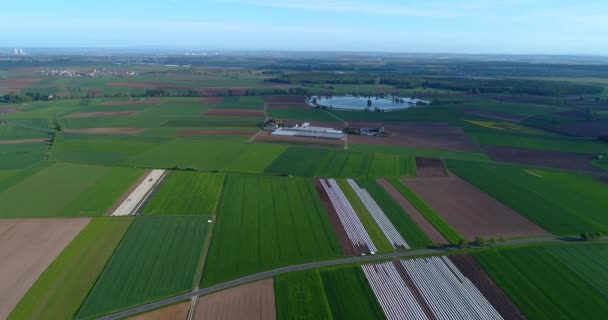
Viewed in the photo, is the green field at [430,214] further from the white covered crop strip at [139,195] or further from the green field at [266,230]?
the white covered crop strip at [139,195]

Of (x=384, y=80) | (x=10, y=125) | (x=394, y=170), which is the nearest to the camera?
(x=394, y=170)

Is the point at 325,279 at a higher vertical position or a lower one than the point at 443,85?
lower

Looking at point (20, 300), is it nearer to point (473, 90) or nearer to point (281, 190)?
point (281, 190)

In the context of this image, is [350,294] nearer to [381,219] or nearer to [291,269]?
[291,269]

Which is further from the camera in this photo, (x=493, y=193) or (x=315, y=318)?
(x=493, y=193)

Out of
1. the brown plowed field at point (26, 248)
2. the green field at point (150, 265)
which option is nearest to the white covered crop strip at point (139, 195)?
the green field at point (150, 265)

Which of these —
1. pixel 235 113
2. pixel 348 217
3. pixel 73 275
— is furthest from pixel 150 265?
pixel 235 113

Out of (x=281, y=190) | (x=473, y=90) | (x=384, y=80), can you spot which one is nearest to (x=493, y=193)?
(x=281, y=190)
